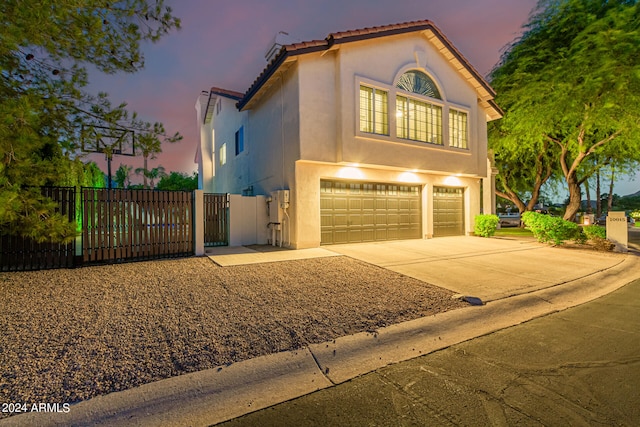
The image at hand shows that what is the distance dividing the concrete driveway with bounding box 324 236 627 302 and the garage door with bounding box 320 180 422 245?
25.0 inches

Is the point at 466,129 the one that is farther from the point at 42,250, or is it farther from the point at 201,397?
the point at 42,250

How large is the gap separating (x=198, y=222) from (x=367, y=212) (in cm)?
649

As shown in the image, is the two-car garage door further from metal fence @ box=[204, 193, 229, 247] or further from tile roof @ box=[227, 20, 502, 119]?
tile roof @ box=[227, 20, 502, 119]

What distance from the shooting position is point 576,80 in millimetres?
14445

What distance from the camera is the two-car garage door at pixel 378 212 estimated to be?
11.5m

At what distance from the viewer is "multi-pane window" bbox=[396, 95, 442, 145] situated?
39.8 feet

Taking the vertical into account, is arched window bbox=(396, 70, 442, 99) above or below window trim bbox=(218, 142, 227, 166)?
above

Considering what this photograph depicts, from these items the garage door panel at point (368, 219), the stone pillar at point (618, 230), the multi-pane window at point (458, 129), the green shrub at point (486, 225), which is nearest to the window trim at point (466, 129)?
the multi-pane window at point (458, 129)

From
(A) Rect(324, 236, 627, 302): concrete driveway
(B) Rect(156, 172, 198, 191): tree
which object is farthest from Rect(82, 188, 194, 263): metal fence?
(B) Rect(156, 172, 198, 191): tree

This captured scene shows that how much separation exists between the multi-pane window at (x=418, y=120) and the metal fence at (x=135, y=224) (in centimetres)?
852

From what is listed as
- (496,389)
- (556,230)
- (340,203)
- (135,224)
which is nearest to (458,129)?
(556,230)

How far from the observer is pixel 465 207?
15320 mm

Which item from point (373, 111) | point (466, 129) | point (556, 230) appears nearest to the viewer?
point (556, 230)

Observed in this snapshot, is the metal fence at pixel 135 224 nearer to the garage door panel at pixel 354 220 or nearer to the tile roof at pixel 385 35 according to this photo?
the tile roof at pixel 385 35
